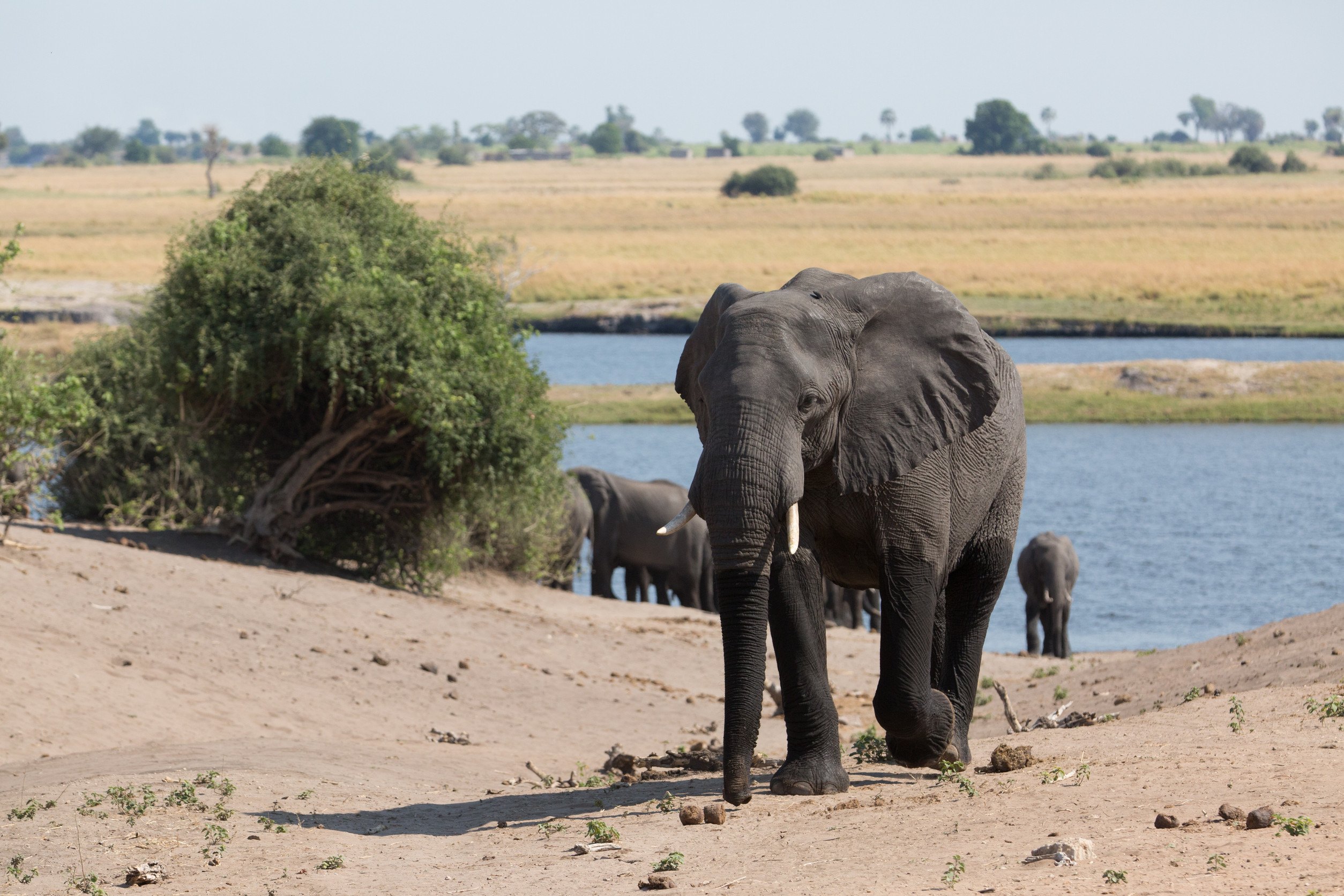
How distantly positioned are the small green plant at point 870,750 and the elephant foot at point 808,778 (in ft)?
3.70

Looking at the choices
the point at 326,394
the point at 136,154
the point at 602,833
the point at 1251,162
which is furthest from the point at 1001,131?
the point at 602,833

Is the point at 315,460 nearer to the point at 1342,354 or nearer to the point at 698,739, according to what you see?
the point at 698,739

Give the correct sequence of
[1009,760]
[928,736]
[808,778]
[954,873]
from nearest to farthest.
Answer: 1. [954,873]
2. [808,778]
3. [928,736]
4. [1009,760]

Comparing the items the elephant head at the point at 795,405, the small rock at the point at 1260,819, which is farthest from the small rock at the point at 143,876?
the small rock at the point at 1260,819

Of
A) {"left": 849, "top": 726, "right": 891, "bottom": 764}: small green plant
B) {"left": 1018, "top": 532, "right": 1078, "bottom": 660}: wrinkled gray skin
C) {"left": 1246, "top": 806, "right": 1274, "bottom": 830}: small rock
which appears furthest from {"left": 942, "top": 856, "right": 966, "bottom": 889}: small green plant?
{"left": 1018, "top": 532, "right": 1078, "bottom": 660}: wrinkled gray skin

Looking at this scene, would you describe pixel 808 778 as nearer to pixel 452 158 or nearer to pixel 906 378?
pixel 906 378

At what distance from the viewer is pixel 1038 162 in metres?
155

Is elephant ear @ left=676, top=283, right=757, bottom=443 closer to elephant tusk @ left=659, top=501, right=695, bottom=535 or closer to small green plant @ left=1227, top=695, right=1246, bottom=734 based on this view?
elephant tusk @ left=659, top=501, right=695, bottom=535

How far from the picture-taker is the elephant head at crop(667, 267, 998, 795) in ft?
21.1

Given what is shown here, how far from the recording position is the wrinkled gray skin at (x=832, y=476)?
21.3 feet

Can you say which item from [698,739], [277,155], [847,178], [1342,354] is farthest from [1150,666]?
[277,155]

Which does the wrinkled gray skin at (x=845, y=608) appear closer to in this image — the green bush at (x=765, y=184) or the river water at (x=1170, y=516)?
the river water at (x=1170, y=516)

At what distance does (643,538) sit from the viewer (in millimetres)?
21953

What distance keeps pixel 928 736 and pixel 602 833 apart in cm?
176
